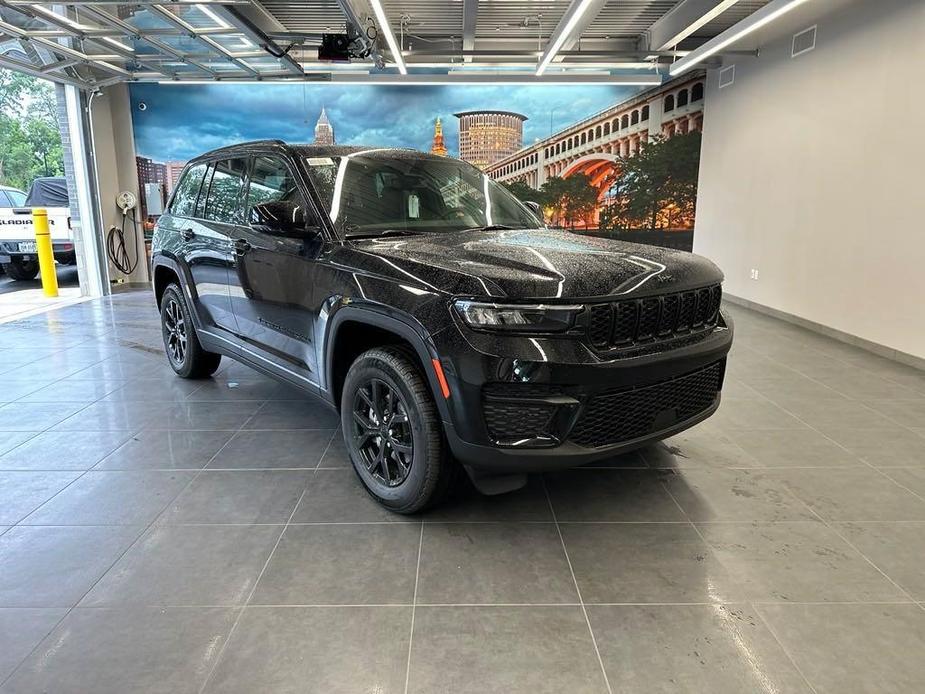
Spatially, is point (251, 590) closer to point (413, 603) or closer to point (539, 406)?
point (413, 603)

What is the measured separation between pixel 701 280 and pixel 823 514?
1203mm

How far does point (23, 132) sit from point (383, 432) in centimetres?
1954

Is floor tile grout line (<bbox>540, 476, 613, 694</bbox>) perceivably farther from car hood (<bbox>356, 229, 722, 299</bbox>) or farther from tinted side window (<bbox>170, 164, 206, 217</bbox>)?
tinted side window (<bbox>170, 164, 206, 217</bbox>)

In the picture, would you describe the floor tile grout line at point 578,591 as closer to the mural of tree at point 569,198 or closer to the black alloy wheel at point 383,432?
the black alloy wheel at point 383,432

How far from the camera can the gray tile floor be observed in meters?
1.86

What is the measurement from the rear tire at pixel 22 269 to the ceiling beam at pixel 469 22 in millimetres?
8672

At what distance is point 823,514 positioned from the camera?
2789 mm

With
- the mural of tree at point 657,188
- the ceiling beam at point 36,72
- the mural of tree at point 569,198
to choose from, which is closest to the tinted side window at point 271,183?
the ceiling beam at point 36,72

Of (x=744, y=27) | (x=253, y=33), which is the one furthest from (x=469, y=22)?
(x=744, y=27)

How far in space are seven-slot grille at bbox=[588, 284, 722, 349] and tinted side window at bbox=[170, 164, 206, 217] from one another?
3188 mm

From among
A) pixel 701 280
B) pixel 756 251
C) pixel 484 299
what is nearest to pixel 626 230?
pixel 756 251

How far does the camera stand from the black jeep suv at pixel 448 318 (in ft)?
7.37

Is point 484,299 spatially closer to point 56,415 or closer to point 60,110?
point 56,415

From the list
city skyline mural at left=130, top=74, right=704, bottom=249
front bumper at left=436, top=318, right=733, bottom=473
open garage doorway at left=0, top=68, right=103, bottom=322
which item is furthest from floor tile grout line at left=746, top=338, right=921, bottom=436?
open garage doorway at left=0, top=68, right=103, bottom=322
